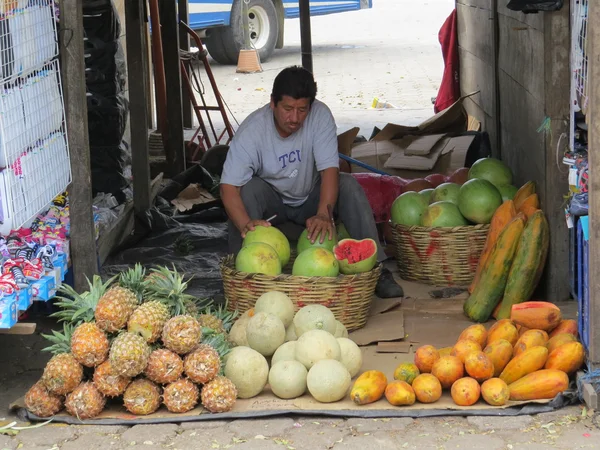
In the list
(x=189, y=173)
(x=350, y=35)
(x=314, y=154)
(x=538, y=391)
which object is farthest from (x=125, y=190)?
(x=350, y=35)

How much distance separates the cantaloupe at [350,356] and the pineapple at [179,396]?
2.30ft

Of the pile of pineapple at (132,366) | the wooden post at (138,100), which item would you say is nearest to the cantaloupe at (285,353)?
the pile of pineapple at (132,366)

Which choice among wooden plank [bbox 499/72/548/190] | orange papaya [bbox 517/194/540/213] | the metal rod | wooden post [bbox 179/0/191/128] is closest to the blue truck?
wooden post [bbox 179/0/191/128]

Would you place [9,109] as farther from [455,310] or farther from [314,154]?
[455,310]

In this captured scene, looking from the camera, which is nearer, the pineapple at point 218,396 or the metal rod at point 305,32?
the pineapple at point 218,396

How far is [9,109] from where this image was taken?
3.88m

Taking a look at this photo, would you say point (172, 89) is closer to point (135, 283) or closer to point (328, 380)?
point (135, 283)

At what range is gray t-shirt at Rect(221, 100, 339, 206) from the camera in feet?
17.8

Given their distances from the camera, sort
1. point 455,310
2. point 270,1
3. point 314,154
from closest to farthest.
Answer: point 455,310 < point 314,154 < point 270,1

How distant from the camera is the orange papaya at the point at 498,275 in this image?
4.86 meters

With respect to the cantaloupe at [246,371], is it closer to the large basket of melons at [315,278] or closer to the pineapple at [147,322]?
the pineapple at [147,322]

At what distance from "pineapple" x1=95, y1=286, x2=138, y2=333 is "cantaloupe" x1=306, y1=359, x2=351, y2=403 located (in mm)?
815

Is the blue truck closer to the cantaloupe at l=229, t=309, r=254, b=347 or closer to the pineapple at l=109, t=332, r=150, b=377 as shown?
the cantaloupe at l=229, t=309, r=254, b=347

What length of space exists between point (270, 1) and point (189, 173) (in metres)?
11.0
